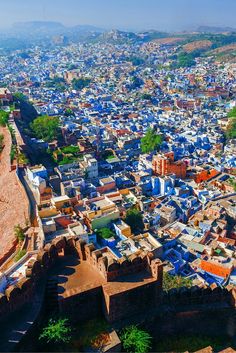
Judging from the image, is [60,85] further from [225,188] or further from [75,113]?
[225,188]

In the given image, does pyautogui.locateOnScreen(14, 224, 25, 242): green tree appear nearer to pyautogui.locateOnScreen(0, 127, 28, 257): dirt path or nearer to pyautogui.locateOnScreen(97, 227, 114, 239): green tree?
pyautogui.locateOnScreen(0, 127, 28, 257): dirt path

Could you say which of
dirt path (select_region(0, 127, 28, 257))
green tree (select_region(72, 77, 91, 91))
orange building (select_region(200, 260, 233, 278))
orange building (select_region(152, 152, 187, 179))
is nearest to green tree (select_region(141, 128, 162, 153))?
orange building (select_region(152, 152, 187, 179))

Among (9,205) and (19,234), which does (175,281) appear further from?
(9,205)

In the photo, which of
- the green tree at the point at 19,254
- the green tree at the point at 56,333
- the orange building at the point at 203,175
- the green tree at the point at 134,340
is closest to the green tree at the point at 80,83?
the orange building at the point at 203,175

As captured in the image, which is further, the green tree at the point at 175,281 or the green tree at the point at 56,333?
the green tree at the point at 175,281

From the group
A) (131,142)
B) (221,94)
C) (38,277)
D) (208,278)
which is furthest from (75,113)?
(38,277)

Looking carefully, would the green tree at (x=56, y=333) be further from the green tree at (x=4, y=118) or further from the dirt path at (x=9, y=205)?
the green tree at (x=4, y=118)

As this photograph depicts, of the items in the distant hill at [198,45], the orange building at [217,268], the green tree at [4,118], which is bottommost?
the orange building at [217,268]
